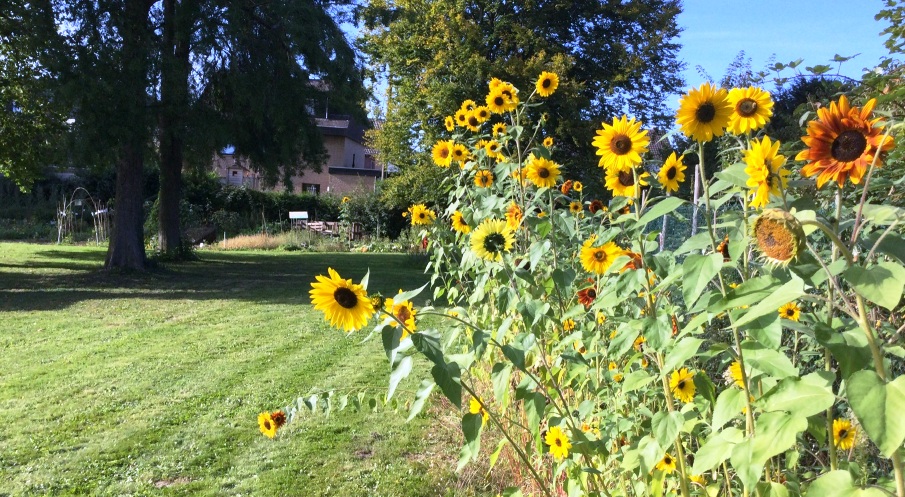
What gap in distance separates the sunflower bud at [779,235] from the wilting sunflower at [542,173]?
164cm

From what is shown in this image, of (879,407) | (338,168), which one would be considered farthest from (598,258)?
(338,168)

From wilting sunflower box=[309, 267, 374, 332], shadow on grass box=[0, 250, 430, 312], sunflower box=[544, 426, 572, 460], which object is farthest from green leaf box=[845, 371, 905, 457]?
shadow on grass box=[0, 250, 430, 312]

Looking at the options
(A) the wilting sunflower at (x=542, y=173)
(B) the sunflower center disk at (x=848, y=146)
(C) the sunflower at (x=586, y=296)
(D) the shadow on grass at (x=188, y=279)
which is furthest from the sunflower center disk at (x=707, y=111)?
(D) the shadow on grass at (x=188, y=279)

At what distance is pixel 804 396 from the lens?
3.37ft

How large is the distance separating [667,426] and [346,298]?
754mm

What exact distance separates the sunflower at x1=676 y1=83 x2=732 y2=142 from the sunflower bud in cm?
49

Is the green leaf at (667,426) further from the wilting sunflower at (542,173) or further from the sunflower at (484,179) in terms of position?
the sunflower at (484,179)

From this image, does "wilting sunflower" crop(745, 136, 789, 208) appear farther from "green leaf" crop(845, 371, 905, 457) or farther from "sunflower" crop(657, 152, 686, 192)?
"sunflower" crop(657, 152, 686, 192)

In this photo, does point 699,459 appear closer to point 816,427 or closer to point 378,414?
point 816,427

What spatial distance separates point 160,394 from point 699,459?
4057mm

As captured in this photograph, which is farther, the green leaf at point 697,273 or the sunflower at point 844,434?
the sunflower at point 844,434

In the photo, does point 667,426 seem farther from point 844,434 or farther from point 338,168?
point 338,168

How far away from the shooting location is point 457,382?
136 cm

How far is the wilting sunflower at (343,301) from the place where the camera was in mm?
1513
